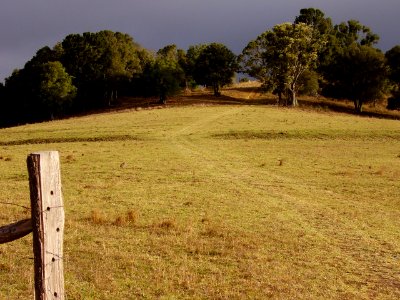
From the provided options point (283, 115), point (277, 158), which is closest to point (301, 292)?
point (277, 158)

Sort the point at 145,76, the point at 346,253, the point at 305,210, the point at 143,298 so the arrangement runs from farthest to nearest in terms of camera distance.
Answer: the point at 145,76 → the point at 305,210 → the point at 346,253 → the point at 143,298

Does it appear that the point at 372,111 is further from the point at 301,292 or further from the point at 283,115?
the point at 301,292

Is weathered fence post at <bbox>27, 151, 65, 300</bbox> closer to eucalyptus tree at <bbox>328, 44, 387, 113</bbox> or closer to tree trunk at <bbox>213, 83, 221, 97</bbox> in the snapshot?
eucalyptus tree at <bbox>328, 44, 387, 113</bbox>

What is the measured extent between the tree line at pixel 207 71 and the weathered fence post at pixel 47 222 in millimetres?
80296

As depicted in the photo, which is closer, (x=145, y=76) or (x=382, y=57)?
(x=382, y=57)

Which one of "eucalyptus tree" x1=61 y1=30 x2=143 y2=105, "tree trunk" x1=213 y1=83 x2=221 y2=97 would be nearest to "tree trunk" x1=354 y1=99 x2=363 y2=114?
"tree trunk" x1=213 y1=83 x2=221 y2=97

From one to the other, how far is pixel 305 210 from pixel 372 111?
79534 mm

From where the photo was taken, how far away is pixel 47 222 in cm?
616

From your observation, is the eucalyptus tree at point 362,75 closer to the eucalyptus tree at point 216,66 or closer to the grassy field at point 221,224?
the eucalyptus tree at point 216,66

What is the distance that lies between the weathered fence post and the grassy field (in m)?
4.19

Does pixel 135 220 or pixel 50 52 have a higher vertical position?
pixel 50 52

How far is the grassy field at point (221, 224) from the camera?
35.8 feet

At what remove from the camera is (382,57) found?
92125 mm

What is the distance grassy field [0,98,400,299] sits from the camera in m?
10.9
